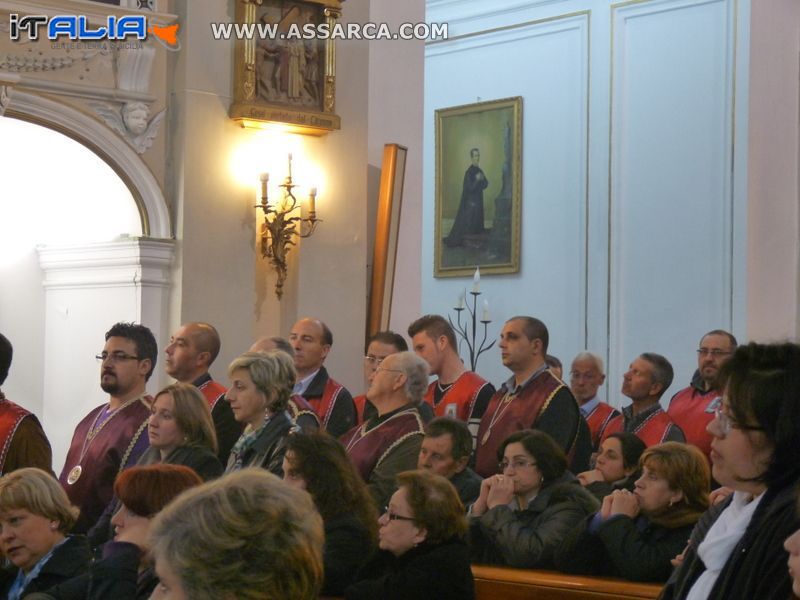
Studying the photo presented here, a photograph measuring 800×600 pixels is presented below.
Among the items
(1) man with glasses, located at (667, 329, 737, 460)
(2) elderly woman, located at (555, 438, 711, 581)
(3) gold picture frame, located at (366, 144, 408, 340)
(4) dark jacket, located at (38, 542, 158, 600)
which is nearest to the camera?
(4) dark jacket, located at (38, 542, 158, 600)

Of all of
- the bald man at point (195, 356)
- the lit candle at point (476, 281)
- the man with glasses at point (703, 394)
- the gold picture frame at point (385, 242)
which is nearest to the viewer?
the bald man at point (195, 356)

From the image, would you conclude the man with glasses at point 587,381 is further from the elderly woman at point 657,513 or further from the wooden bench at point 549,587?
the elderly woman at point 657,513

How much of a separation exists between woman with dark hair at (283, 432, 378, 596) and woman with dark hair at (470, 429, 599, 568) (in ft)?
2.07

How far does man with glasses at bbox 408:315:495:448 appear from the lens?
26.0 feet

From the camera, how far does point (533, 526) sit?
17.0 feet

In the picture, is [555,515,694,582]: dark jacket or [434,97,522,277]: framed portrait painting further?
[434,97,522,277]: framed portrait painting

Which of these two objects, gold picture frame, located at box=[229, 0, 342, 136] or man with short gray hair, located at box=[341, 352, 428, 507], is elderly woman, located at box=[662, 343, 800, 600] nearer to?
man with short gray hair, located at box=[341, 352, 428, 507]

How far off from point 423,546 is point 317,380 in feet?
12.1

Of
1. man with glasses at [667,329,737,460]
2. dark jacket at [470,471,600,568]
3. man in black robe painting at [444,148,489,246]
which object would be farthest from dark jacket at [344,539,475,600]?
man in black robe painting at [444,148,489,246]

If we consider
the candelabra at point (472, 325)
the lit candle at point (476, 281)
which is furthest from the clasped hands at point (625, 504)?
the candelabra at point (472, 325)

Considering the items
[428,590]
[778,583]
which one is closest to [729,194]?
[428,590]

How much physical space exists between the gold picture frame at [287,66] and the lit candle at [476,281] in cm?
381

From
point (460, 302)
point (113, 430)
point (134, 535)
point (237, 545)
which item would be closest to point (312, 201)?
point (113, 430)

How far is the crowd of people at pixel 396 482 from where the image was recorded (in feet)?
7.26
